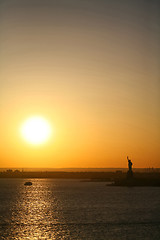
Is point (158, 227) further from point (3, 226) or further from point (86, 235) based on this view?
point (3, 226)

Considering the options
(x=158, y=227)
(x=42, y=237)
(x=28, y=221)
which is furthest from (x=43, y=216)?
(x=158, y=227)

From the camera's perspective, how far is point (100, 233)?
120 ft

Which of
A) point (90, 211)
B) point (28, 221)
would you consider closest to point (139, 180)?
point (90, 211)

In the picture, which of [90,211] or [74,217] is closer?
[74,217]

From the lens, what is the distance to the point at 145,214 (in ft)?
166

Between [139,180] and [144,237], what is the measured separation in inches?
4011

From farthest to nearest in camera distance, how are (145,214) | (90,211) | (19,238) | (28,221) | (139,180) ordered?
(139,180)
(90,211)
(145,214)
(28,221)
(19,238)

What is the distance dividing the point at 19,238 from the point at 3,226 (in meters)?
7.61

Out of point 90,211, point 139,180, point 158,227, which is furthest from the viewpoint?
point 139,180

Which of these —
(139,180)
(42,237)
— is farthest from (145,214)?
(139,180)

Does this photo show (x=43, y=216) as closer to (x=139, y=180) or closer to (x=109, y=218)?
(x=109, y=218)

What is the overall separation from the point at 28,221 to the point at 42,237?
11.4 meters

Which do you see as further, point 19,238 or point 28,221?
point 28,221

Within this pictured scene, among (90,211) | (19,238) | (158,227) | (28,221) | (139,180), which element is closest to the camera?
(19,238)
